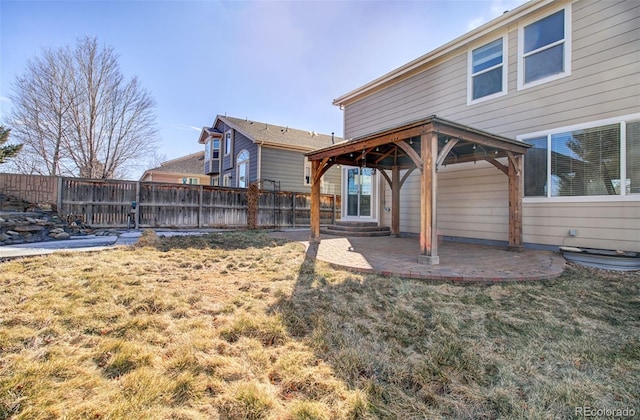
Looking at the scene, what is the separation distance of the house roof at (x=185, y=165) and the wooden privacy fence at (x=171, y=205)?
14564 millimetres

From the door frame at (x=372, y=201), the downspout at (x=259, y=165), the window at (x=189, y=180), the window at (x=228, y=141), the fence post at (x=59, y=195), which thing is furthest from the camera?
the window at (x=189, y=180)

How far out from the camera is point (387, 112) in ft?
30.2

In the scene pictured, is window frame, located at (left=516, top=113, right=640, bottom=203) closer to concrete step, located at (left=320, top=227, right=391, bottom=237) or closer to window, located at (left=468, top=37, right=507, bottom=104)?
window, located at (left=468, top=37, right=507, bottom=104)

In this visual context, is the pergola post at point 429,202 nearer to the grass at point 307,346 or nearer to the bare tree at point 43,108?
the grass at point 307,346

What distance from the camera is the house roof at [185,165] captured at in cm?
2431

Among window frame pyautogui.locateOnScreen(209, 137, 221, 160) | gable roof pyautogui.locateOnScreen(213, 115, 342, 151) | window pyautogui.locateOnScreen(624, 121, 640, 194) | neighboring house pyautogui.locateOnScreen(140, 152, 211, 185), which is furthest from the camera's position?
neighboring house pyautogui.locateOnScreen(140, 152, 211, 185)

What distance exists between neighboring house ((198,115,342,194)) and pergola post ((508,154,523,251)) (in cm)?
946

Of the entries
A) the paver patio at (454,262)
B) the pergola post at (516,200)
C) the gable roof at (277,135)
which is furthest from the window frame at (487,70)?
the gable roof at (277,135)

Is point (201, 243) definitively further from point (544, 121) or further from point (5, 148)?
point (5, 148)

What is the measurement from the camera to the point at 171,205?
405 inches

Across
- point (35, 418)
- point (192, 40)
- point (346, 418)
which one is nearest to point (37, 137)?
point (192, 40)

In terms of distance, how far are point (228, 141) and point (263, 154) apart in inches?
173

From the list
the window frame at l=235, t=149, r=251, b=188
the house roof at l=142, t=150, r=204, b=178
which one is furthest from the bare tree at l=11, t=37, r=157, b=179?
the house roof at l=142, t=150, r=204, b=178

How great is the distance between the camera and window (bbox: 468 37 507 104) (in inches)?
261
